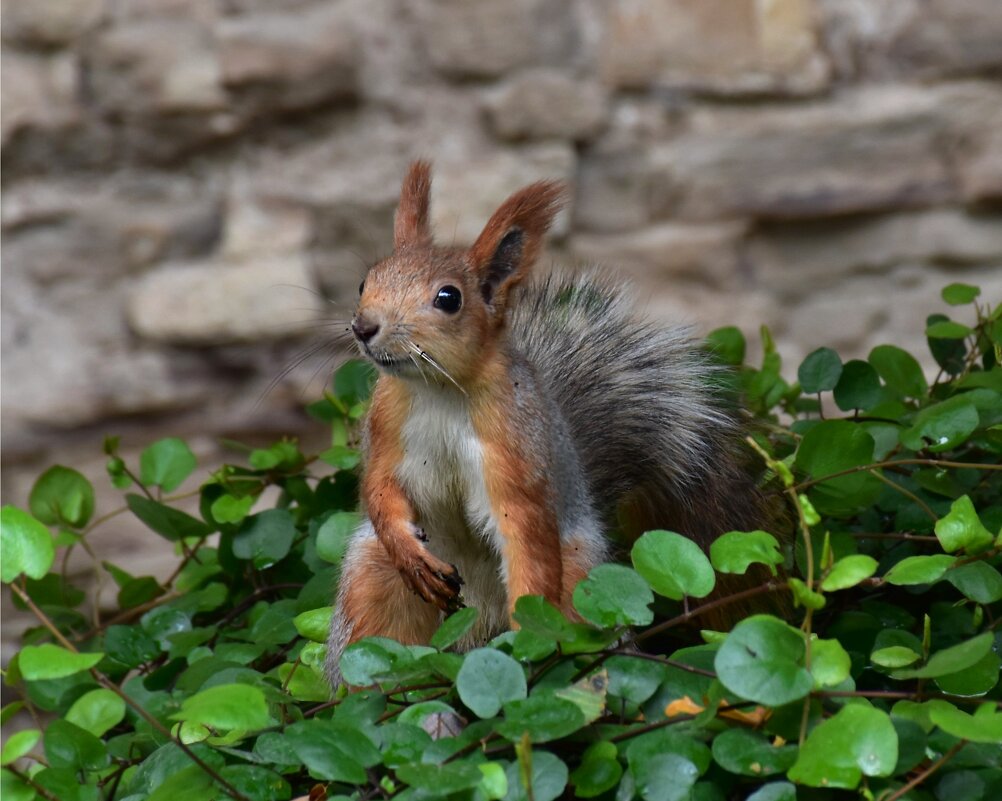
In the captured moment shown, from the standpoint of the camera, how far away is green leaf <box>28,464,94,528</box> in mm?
1110

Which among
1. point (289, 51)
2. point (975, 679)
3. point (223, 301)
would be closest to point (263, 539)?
point (975, 679)

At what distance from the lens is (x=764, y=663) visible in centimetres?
62

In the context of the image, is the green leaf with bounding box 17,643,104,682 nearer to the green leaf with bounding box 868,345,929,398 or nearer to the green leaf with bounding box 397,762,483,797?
the green leaf with bounding box 397,762,483,797

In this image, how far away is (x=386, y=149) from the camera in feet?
6.38

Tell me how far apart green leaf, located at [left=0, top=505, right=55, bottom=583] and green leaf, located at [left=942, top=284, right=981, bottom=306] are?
2.53ft

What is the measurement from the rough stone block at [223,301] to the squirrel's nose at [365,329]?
1.05 m

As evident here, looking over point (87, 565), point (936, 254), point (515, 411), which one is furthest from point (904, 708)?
point (87, 565)

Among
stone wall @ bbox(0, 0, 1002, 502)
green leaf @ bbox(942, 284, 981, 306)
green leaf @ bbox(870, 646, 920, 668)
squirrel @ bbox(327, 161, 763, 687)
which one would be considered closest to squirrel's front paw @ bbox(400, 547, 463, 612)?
squirrel @ bbox(327, 161, 763, 687)

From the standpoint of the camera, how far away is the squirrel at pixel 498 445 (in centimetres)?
92

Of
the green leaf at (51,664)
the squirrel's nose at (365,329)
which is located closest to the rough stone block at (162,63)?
the squirrel's nose at (365,329)

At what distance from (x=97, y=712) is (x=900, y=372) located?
0.70 meters

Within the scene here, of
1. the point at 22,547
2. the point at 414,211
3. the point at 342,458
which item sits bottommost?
the point at 342,458

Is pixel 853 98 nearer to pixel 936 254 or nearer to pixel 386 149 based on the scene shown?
pixel 936 254

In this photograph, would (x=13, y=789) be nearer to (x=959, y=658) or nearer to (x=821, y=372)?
(x=959, y=658)
